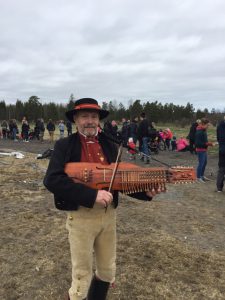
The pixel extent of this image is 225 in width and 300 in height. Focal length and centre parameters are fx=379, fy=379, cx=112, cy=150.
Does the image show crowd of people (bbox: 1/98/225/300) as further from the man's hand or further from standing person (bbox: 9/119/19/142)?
standing person (bbox: 9/119/19/142)

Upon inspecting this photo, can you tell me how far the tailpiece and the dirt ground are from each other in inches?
63.8

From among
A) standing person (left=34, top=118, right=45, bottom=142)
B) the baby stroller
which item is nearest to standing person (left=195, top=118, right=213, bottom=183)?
the baby stroller

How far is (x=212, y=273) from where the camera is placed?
4727 mm

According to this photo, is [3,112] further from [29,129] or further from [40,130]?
[40,130]

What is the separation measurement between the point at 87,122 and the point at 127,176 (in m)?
0.59

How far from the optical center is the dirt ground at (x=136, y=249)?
14.2 ft

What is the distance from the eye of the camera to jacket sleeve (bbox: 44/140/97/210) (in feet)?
9.74

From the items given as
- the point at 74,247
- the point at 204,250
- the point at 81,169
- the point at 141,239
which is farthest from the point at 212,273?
the point at 81,169

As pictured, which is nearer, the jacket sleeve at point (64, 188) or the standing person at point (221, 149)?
the jacket sleeve at point (64, 188)

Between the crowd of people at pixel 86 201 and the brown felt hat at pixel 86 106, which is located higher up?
the brown felt hat at pixel 86 106

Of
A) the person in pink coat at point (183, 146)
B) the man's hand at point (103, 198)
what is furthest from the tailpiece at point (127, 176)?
the person in pink coat at point (183, 146)

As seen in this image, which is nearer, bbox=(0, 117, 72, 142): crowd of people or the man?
the man

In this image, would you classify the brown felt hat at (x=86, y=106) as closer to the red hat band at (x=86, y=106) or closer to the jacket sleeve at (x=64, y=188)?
the red hat band at (x=86, y=106)

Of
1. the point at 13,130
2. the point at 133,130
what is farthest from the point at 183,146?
the point at 13,130
